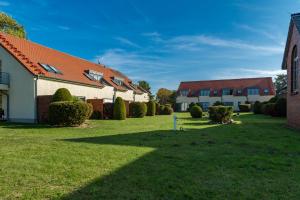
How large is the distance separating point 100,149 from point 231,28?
54.6 feet

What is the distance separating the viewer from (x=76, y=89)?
83.8 feet

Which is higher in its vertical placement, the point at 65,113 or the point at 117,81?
the point at 117,81

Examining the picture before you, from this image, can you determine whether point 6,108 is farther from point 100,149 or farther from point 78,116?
point 100,149

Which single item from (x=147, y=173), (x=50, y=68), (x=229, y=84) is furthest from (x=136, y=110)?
(x=229, y=84)

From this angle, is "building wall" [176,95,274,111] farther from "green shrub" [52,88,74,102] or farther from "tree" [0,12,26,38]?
"green shrub" [52,88,74,102]

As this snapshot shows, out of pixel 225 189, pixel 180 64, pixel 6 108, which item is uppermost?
pixel 180 64

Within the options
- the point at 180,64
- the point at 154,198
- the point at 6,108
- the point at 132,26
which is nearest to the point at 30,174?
the point at 154,198

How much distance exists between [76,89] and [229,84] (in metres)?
42.4

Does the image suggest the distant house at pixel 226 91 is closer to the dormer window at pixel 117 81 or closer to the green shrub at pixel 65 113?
the dormer window at pixel 117 81

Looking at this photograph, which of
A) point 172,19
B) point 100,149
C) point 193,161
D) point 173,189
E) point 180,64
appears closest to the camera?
point 173,189

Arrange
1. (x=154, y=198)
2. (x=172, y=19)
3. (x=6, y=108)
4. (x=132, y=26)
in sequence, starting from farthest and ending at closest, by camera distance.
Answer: (x=132, y=26) < (x=172, y=19) < (x=6, y=108) < (x=154, y=198)

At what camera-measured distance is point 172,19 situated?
74.4 feet

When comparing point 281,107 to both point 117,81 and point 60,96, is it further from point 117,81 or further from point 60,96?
point 60,96

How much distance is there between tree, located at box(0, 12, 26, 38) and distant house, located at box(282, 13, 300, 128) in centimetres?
Answer: 3216
